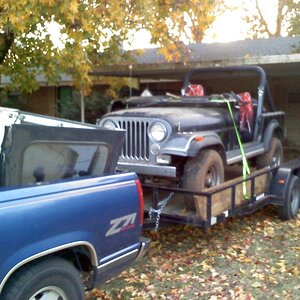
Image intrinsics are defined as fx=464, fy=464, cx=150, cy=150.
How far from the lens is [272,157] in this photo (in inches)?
300

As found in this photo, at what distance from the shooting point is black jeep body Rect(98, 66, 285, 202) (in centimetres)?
552

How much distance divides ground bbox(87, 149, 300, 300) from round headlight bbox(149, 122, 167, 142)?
4.91 ft

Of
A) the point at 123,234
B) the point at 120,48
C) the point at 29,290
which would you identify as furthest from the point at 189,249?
the point at 120,48

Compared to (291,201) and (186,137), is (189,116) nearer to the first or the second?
(186,137)

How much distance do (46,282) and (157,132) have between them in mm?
2764

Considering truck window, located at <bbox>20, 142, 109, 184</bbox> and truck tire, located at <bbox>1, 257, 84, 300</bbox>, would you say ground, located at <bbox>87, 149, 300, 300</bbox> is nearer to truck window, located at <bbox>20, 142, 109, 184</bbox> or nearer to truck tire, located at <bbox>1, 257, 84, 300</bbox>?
truck tire, located at <bbox>1, 257, 84, 300</bbox>

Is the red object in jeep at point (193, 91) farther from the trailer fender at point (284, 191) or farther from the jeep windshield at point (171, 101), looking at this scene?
the trailer fender at point (284, 191)

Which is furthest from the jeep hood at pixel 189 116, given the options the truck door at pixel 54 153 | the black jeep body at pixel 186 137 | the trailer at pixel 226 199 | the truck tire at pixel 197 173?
the truck door at pixel 54 153

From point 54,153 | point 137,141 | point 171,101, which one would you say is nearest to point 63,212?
point 54,153

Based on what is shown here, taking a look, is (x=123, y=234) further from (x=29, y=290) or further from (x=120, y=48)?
(x=120, y=48)

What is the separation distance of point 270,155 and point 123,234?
4.28m

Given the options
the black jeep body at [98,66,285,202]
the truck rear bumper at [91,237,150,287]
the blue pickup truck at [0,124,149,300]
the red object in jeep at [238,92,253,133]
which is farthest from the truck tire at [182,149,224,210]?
the red object in jeep at [238,92,253,133]

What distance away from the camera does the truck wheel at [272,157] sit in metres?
7.52

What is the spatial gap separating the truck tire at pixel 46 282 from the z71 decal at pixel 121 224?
44 cm
